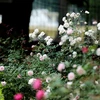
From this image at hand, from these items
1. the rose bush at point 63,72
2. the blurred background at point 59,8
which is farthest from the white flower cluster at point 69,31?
the blurred background at point 59,8

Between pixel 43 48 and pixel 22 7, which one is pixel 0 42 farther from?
pixel 22 7

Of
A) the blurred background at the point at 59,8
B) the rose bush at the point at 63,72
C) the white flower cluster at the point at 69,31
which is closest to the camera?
the rose bush at the point at 63,72

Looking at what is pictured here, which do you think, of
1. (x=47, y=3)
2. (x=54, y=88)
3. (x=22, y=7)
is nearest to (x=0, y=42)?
(x=22, y=7)

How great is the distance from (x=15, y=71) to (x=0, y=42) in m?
2.57

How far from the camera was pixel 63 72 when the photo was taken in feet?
12.6

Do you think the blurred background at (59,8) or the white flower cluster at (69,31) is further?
the blurred background at (59,8)

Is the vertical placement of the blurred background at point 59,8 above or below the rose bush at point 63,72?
above

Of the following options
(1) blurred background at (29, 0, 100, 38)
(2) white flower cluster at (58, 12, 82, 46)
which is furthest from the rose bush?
(1) blurred background at (29, 0, 100, 38)

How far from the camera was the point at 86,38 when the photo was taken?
15.2 ft

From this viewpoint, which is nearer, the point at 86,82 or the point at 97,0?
the point at 86,82

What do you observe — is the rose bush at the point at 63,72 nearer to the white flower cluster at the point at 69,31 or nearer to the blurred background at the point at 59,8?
the white flower cluster at the point at 69,31

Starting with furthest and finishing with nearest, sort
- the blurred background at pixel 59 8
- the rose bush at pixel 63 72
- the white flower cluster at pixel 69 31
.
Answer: the blurred background at pixel 59 8
the white flower cluster at pixel 69 31
the rose bush at pixel 63 72

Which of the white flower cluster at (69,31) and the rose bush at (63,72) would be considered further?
the white flower cluster at (69,31)

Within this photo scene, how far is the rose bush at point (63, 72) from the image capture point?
2809 mm
